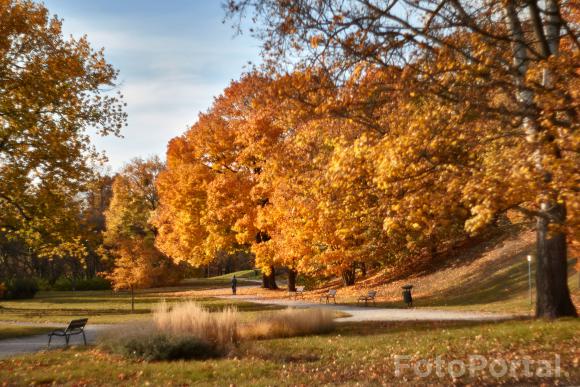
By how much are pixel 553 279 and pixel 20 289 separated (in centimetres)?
3504

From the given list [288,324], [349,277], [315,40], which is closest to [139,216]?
[349,277]

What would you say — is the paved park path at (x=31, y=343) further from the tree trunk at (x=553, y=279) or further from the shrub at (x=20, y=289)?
the shrub at (x=20, y=289)

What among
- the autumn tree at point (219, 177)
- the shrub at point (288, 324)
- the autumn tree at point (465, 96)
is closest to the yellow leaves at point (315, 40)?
the autumn tree at point (465, 96)

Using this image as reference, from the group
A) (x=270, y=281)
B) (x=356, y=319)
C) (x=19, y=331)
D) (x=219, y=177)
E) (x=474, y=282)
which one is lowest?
(x=356, y=319)

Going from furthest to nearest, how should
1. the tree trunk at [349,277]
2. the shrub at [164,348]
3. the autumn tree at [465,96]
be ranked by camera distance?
the tree trunk at [349,277]
the shrub at [164,348]
the autumn tree at [465,96]

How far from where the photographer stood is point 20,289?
35.4 meters

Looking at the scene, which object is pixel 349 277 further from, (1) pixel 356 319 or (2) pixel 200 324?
(2) pixel 200 324

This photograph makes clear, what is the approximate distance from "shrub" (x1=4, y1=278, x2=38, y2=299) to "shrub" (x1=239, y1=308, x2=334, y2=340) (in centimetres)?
2861

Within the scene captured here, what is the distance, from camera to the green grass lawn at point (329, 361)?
24.8ft

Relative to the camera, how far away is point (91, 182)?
15.2 m

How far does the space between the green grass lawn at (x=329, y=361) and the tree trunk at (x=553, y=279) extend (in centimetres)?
78

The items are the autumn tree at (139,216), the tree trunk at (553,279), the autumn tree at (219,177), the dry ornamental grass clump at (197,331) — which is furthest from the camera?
the autumn tree at (139,216)

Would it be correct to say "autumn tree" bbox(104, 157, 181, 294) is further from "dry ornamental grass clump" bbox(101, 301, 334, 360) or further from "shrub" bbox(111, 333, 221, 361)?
"shrub" bbox(111, 333, 221, 361)

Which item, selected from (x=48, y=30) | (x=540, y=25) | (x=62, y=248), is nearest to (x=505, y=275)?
(x=540, y=25)
